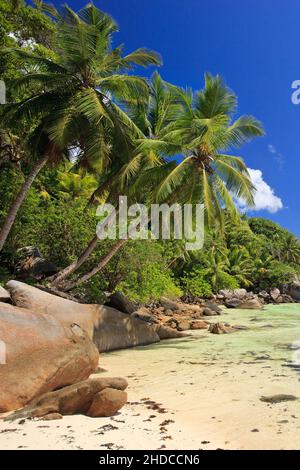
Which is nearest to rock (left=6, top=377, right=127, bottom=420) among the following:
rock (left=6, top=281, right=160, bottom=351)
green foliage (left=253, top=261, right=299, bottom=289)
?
rock (left=6, top=281, right=160, bottom=351)

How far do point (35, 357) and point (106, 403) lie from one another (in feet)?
4.29

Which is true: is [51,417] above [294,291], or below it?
above

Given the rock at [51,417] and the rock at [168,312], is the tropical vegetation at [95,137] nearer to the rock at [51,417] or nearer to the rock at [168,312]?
Result: the rock at [168,312]

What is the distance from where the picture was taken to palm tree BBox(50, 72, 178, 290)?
1290cm

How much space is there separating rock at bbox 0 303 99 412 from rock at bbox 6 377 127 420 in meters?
0.27

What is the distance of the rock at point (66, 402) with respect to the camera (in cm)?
487

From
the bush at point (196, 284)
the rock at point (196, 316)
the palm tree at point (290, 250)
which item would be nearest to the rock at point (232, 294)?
the bush at point (196, 284)

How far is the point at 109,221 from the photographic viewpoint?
1462cm

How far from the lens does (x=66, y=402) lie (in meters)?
4.97

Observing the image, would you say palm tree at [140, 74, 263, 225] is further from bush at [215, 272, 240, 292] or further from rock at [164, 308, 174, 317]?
bush at [215, 272, 240, 292]

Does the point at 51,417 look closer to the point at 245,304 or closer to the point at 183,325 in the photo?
the point at 183,325

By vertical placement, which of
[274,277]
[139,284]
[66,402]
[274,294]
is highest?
[139,284]

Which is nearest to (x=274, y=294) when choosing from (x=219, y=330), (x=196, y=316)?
(x=196, y=316)
